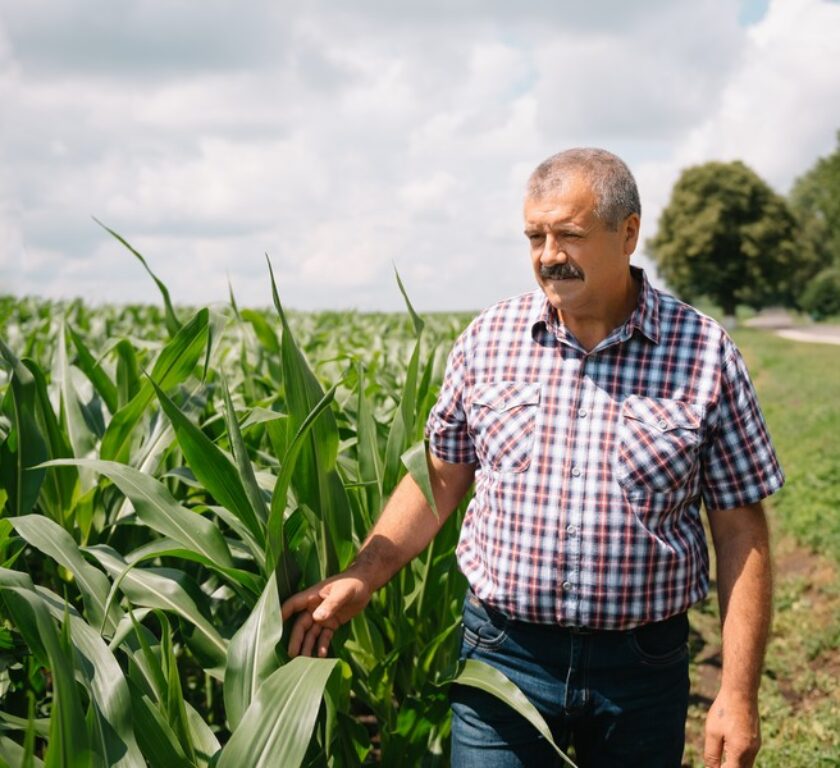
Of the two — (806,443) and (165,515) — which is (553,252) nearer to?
(165,515)

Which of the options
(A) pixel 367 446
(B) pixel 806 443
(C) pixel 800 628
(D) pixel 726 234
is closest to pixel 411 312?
→ (A) pixel 367 446

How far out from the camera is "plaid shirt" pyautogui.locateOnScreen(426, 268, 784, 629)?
1.85m

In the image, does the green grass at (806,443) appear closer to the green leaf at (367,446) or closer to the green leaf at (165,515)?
the green leaf at (367,446)

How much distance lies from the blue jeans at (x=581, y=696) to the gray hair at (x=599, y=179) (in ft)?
2.71

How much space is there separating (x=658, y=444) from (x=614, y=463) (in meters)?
0.09

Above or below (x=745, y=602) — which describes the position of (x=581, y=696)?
below

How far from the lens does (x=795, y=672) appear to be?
4125mm

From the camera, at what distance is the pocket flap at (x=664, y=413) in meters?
1.85

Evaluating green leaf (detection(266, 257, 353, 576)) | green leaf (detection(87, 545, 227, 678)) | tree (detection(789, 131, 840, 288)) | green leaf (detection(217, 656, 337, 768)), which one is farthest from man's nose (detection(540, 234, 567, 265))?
tree (detection(789, 131, 840, 288))

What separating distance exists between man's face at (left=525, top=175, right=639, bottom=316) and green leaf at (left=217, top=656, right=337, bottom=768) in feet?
2.74

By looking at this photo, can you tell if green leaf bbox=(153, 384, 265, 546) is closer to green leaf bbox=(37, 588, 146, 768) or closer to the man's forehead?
green leaf bbox=(37, 588, 146, 768)

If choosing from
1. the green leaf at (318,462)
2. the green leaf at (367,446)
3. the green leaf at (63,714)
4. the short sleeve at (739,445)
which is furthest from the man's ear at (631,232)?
the green leaf at (63,714)

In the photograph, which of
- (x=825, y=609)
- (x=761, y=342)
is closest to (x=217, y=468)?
(x=825, y=609)

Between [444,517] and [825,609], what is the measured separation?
3443mm
